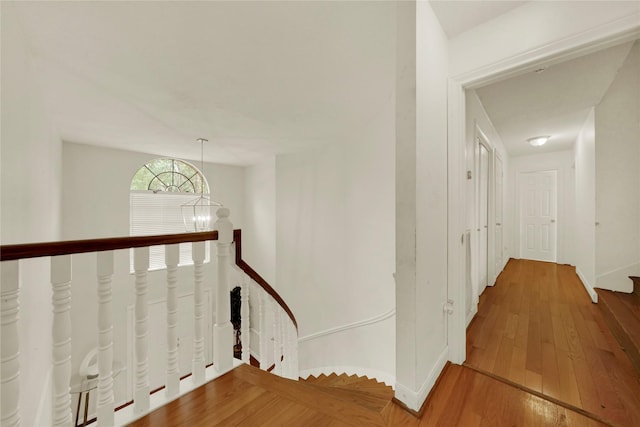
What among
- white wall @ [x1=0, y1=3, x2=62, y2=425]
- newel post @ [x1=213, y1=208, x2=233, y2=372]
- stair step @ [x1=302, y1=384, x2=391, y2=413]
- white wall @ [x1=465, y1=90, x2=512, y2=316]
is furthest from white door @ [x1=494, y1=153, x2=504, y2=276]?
white wall @ [x1=0, y1=3, x2=62, y2=425]

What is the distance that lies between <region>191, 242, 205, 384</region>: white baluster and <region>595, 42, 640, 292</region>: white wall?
153 inches

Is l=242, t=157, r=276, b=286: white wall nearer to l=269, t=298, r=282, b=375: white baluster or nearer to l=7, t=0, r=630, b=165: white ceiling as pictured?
l=7, t=0, r=630, b=165: white ceiling

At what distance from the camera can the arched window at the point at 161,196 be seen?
4539 mm

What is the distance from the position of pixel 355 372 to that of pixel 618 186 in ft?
11.9

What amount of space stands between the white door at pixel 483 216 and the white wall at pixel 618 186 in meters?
1.00

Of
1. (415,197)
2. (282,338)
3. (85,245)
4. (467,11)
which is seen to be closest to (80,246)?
(85,245)

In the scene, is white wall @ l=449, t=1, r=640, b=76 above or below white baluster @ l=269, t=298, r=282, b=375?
above

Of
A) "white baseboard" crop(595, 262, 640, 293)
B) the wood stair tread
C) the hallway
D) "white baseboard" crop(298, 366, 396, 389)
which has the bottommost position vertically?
"white baseboard" crop(298, 366, 396, 389)

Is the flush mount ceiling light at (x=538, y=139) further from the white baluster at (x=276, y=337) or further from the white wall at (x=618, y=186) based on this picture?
the white baluster at (x=276, y=337)

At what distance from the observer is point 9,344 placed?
90 centimetres

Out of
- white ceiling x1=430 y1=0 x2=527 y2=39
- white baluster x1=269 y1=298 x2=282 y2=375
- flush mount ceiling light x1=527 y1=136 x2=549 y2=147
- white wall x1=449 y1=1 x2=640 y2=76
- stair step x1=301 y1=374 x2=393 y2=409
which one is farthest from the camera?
flush mount ceiling light x1=527 y1=136 x2=549 y2=147

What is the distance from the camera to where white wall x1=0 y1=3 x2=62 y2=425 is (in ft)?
4.42

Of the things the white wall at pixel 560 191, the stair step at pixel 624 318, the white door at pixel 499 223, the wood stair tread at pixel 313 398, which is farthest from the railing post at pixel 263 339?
the white wall at pixel 560 191

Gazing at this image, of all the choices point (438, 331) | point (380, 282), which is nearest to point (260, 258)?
point (380, 282)
